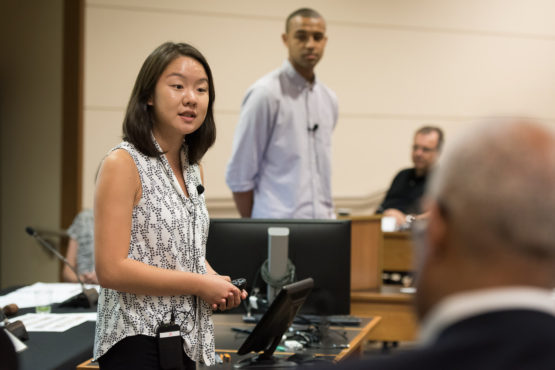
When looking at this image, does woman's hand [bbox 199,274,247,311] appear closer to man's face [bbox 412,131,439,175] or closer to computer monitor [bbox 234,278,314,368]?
computer monitor [bbox 234,278,314,368]

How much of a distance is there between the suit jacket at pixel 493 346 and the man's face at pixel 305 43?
2978 millimetres

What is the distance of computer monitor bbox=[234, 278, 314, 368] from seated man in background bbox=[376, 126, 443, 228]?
278 centimetres

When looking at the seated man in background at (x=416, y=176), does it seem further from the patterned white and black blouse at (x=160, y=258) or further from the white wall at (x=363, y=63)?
the patterned white and black blouse at (x=160, y=258)

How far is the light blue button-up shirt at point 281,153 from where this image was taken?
345 centimetres

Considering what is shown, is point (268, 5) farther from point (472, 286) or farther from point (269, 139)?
point (472, 286)

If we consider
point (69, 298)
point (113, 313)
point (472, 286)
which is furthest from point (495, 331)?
point (69, 298)

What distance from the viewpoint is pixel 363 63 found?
227 inches

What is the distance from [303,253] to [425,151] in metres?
2.57

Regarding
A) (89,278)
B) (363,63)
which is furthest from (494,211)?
(363,63)

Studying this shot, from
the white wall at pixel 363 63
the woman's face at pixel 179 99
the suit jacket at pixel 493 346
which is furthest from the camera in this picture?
the white wall at pixel 363 63

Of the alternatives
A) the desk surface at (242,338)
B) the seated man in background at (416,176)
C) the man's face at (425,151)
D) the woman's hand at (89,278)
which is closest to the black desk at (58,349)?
the desk surface at (242,338)

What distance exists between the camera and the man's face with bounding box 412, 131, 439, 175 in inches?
193

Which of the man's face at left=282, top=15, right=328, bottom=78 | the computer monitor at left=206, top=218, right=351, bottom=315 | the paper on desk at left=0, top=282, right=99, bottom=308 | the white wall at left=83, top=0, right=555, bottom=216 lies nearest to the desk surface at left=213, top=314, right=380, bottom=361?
the computer monitor at left=206, top=218, right=351, bottom=315

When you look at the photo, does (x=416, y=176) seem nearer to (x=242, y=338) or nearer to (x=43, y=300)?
(x=242, y=338)
